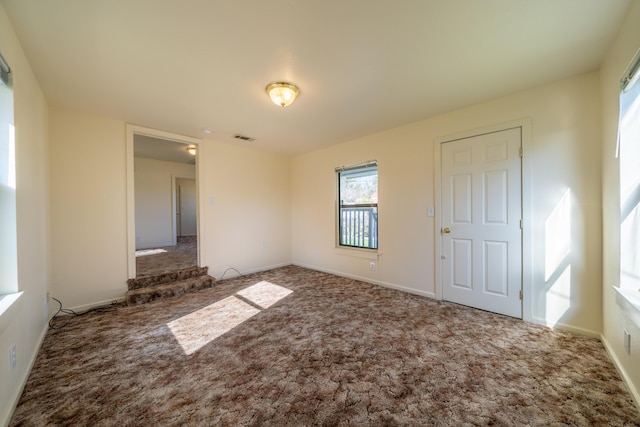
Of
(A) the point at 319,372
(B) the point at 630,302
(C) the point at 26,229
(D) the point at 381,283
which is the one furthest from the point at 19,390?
(B) the point at 630,302

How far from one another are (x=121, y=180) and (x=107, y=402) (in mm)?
2721

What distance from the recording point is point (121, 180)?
319 cm

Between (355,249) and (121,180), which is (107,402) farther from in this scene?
(355,249)

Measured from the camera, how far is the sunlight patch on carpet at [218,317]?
2219 millimetres

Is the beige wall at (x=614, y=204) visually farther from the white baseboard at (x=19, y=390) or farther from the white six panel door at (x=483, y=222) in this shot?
the white baseboard at (x=19, y=390)

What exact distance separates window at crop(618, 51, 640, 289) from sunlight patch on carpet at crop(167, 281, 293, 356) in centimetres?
322

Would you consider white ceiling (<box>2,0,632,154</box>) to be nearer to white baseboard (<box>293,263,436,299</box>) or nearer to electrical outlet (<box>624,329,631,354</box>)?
electrical outlet (<box>624,329,631,354</box>)

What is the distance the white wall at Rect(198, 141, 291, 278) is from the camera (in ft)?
13.5

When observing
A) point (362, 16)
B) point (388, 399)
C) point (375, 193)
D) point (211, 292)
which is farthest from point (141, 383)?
point (375, 193)

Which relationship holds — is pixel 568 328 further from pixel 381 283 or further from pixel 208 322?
pixel 208 322

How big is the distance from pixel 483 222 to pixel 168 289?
424 centimetres

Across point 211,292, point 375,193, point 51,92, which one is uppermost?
point 51,92

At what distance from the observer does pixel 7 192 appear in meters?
1.54

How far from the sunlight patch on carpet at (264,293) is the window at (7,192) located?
2092mm
